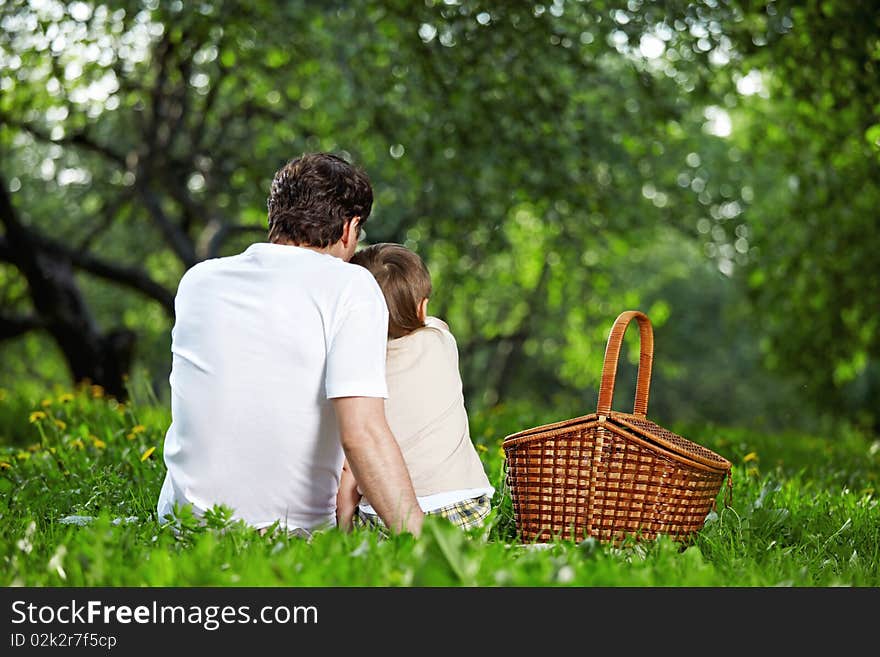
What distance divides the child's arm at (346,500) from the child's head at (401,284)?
0.53 meters

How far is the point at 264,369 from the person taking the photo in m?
3.04

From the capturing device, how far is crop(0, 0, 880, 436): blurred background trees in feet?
23.8

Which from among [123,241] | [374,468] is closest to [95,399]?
[374,468]

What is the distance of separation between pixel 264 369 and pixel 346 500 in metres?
0.65

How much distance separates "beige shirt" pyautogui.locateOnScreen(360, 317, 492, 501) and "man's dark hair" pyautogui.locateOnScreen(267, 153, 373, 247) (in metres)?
0.53

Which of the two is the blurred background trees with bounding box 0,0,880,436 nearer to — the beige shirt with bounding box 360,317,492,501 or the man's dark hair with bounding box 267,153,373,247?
the beige shirt with bounding box 360,317,492,501

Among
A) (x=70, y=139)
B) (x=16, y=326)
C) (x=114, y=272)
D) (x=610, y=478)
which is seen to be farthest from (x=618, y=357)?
(x=16, y=326)

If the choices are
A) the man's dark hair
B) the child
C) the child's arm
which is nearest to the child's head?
the child

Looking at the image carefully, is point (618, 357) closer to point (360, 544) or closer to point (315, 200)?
point (315, 200)

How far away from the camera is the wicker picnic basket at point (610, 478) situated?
3.37 meters

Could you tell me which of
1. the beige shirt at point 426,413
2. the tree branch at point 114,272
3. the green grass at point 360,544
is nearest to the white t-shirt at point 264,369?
the green grass at point 360,544

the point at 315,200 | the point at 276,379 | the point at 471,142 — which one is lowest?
the point at 276,379

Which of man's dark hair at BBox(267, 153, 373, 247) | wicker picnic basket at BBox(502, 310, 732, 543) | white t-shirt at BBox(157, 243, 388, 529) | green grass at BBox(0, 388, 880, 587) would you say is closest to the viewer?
green grass at BBox(0, 388, 880, 587)
